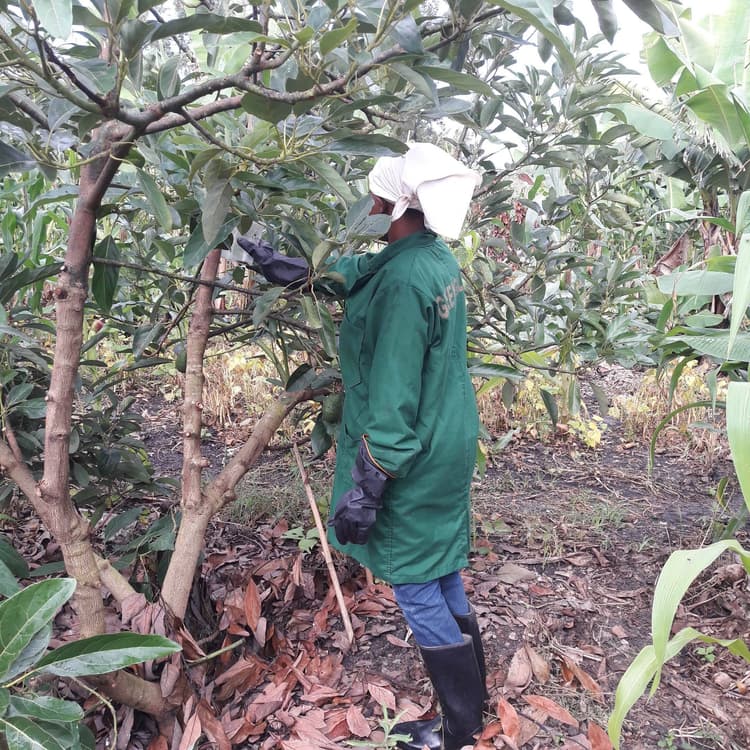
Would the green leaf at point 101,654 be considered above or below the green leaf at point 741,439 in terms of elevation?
below

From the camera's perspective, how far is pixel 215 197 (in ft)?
4.01

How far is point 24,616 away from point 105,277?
0.87 m

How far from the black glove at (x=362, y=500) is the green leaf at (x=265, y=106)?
83cm

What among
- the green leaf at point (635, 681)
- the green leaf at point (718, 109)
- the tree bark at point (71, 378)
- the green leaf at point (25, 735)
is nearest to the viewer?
the green leaf at point (25, 735)

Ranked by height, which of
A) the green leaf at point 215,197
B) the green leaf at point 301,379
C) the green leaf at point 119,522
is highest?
the green leaf at point 215,197

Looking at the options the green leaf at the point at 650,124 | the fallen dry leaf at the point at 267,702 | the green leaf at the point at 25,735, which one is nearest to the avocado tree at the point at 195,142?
the fallen dry leaf at the point at 267,702

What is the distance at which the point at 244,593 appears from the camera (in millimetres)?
2131

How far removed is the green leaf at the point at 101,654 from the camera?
1.04m

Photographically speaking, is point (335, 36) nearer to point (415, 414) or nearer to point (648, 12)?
point (648, 12)

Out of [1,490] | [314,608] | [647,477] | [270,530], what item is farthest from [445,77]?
[647,477]

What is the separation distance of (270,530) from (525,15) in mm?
2248

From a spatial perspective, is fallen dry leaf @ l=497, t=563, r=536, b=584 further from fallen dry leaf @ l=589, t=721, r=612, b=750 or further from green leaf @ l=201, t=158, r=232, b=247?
green leaf @ l=201, t=158, r=232, b=247

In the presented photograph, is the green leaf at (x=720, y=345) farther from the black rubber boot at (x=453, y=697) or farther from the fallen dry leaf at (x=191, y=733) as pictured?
the fallen dry leaf at (x=191, y=733)

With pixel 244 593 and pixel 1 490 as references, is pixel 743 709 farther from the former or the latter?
pixel 1 490
